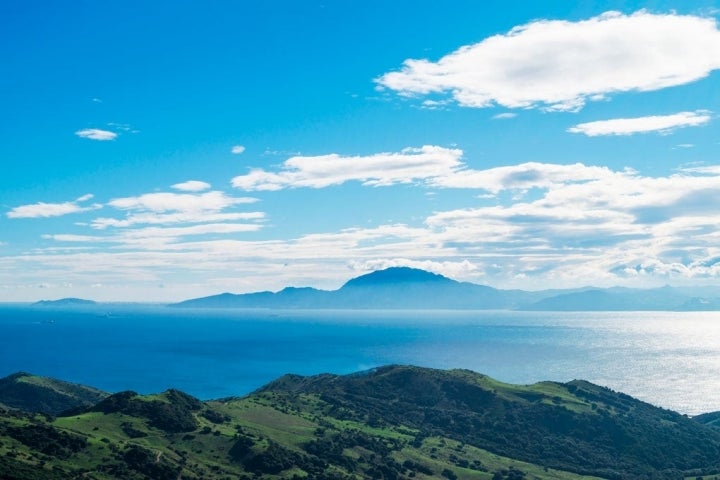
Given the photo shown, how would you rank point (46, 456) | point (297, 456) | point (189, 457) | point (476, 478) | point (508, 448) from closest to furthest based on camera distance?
1. point (46, 456)
2. point (189, 457)
3. point (297, 456)
4. point (476, 478)
5. point (508, 448)

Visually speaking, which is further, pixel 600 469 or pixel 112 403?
pixel 600 469

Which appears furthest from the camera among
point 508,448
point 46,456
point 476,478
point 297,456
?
point 508,448

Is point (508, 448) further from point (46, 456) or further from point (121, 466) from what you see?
point (46, 456)

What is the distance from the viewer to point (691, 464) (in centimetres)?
19238

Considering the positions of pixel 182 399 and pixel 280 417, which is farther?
pixel 280 417

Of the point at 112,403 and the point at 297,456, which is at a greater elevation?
the point at 112,403

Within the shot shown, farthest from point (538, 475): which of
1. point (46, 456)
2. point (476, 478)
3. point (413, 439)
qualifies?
point (46, 456)

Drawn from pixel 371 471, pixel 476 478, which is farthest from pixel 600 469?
pixel 371 471

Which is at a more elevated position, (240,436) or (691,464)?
(240,436)

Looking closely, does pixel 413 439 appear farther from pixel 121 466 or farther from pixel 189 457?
pixel 121 466

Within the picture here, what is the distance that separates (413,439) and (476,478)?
1347 inches

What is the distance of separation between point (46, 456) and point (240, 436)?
163 feet

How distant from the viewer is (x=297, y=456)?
A: 146875 millimetres

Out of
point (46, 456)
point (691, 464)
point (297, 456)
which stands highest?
point (46, 456)
